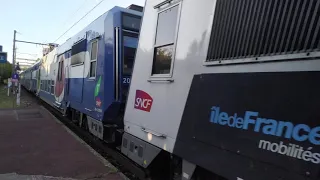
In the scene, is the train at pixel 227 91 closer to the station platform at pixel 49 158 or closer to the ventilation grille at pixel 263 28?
the ventilation grille at pixel 263 28

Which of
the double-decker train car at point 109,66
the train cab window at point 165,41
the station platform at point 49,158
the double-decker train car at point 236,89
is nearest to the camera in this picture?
the double-decker train car at point 236,89

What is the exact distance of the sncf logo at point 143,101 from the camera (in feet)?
14.1

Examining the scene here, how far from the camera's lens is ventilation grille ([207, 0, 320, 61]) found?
222 cm

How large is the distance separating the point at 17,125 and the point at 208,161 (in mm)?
10651

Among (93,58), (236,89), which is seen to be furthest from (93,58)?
(236,89)

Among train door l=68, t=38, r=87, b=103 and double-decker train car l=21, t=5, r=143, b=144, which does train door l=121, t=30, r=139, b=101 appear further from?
train door l=68, t=38, r=87, b=103

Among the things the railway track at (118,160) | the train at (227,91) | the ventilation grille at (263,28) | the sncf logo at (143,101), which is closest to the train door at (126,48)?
the railway track at (118,160)

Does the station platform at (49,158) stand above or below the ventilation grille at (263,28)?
below

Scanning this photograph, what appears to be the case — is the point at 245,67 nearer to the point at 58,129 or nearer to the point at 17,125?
the point at 58,129

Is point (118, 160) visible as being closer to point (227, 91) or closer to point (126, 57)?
point (126, 57)

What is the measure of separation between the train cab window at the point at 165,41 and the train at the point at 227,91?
0.5 inches

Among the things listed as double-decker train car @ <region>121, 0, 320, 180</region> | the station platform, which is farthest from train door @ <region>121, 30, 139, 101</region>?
double-decker train car @ <region>121, 0, 320, 180</region>

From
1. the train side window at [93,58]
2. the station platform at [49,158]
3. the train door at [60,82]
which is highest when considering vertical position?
the train side window at [93,58]

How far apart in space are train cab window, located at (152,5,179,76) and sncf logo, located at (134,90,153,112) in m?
0.34
